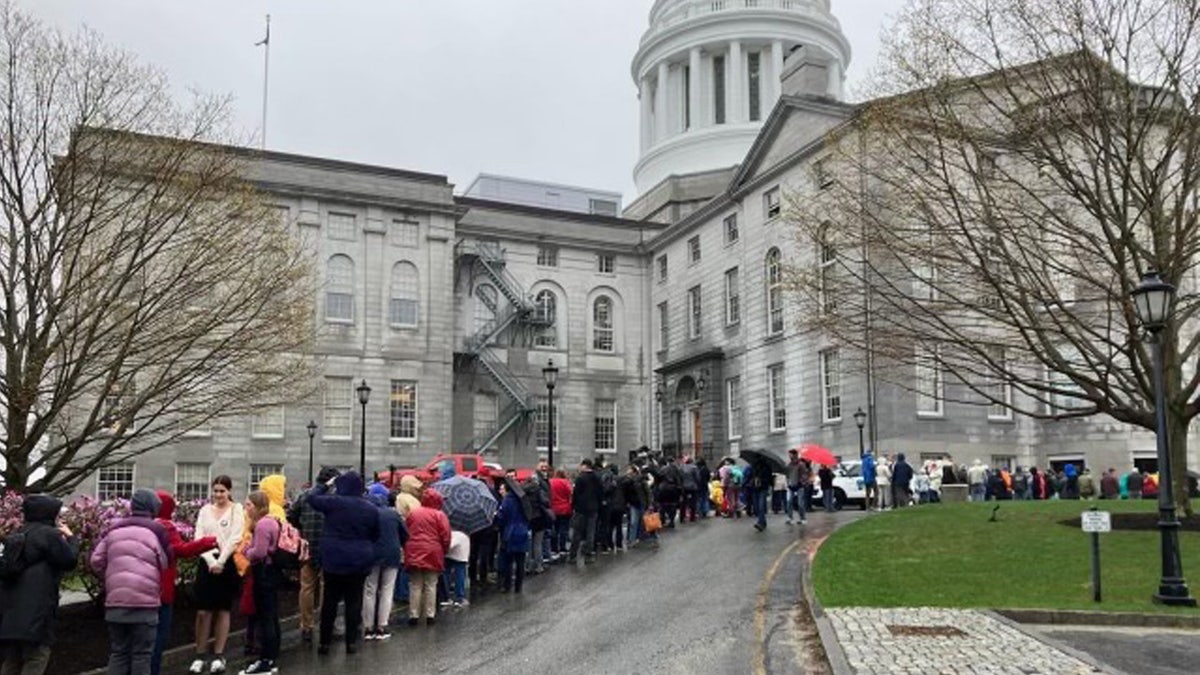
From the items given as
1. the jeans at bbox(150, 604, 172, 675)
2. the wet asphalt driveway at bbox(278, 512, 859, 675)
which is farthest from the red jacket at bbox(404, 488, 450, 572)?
the jeans at bbox(150, 604, 172, 675)

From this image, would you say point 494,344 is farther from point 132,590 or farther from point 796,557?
point 132,590

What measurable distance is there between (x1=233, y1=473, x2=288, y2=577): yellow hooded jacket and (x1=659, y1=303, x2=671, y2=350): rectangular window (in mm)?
44213

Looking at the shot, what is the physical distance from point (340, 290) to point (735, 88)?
29690mm

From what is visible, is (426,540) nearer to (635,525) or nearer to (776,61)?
(635,525)

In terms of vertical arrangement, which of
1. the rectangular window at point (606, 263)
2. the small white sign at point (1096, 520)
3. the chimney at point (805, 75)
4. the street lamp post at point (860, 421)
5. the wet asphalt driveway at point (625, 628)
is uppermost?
the chimney at point (805, 75)

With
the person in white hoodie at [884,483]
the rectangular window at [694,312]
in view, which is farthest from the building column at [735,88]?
the person in white hoodie at [884,483]

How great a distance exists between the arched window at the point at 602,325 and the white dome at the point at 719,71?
39.9 feet

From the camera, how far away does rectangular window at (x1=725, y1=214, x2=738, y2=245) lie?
50.0 metres

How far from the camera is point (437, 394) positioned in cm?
5059

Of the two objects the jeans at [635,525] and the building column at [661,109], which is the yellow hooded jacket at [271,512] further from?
the building column at [661,109]

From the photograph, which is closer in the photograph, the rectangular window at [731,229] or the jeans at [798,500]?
the jeans at [798,500]

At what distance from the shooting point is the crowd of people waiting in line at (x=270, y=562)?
8578 millimetres

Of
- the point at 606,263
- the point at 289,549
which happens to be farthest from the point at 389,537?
the point at 606,263

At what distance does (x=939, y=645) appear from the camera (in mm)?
10203
